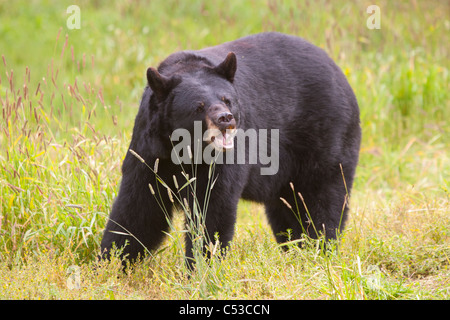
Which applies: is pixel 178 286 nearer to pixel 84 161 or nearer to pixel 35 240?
pixel 35 240

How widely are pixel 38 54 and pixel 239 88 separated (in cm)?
685

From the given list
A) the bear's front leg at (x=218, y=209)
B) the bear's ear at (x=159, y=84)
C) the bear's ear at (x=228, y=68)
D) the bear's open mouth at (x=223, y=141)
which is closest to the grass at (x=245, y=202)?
the bear's front leg at (x=218, y=209)

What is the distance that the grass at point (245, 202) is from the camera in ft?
11.8

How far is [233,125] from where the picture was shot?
144 inches

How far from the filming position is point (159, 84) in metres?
3.83

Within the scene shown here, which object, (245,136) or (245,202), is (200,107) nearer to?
(245,136)

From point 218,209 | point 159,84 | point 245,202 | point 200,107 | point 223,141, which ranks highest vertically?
point 159,84

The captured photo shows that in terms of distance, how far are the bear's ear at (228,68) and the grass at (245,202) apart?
1.04 meters

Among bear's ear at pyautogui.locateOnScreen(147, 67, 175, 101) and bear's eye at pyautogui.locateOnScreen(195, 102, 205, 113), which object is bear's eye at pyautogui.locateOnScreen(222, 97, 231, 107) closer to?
bear's eye at pyautogui.locateOnScreen(195, 102, 205, 113)

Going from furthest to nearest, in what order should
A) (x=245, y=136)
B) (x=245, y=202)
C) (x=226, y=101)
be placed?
(x=245, y=202), (x=245, y=136), (x=226, y=101)

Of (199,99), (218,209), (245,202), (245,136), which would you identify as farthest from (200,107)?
(245,202)

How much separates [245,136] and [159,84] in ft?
2.37
